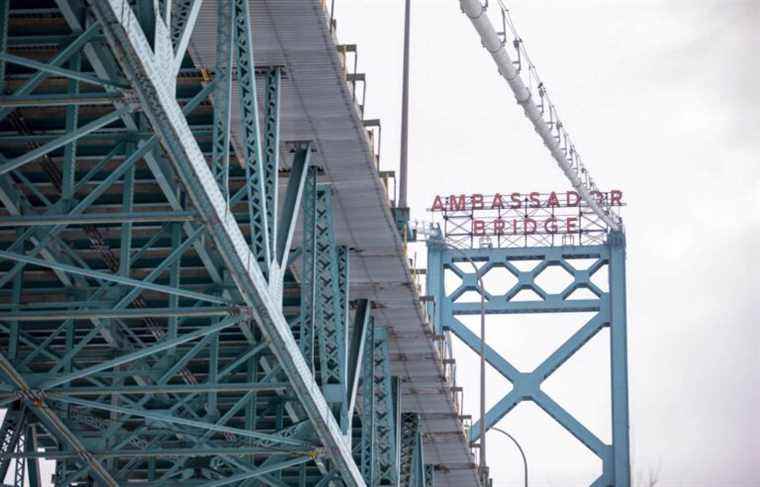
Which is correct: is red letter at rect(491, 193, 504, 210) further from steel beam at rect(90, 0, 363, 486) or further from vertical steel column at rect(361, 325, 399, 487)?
steel beam at rect(90, 0, 363, 486)

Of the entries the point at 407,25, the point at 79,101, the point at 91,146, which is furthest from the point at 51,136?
the point at 407,25

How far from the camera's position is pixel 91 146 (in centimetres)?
3816

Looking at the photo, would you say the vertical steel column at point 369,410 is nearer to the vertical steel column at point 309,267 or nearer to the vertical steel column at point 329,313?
the vertical steel column at point 329,313

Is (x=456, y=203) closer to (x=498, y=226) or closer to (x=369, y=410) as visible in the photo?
(x=498, y=226)

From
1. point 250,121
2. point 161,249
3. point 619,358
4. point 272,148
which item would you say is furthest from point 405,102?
point 619,358

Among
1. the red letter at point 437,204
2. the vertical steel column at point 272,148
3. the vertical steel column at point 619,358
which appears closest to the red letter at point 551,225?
the vertical steel column at point 619,358

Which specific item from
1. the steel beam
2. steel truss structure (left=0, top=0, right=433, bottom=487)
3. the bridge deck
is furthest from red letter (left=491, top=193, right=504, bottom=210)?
the steel beam

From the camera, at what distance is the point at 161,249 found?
41438 mm

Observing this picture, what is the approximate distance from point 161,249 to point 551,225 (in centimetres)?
8018

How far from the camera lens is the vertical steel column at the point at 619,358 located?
113688mm

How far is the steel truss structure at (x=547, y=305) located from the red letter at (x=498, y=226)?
7.77 feet

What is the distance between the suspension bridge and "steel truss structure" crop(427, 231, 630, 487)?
57025 millimetres

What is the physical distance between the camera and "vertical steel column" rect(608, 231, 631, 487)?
114 m

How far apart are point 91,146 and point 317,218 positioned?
6.18m
